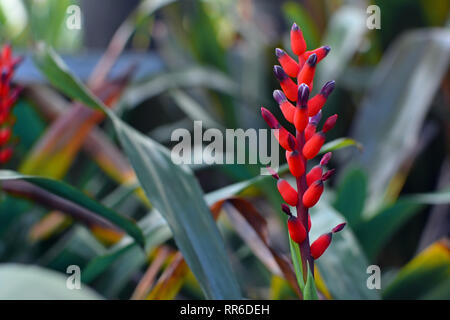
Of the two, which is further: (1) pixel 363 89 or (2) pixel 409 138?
(1) pixel 363 89

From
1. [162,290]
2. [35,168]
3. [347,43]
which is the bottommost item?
[162,290]

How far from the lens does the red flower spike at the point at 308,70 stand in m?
0.22

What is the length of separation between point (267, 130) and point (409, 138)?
0.20 metres

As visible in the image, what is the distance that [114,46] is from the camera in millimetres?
710

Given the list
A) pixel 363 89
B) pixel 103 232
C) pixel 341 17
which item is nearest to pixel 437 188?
pixel 363 89

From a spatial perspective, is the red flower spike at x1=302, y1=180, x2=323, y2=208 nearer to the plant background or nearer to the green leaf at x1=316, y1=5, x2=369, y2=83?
the plant background

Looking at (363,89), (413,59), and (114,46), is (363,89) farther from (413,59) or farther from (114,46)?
(114,46)

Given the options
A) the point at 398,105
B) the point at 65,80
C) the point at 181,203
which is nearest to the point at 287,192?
the point at 181,203

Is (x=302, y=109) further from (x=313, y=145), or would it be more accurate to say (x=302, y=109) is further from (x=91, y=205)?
(x=91, y=205)

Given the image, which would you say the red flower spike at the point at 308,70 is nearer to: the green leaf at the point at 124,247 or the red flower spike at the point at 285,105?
the red flower spike at the point at 285,105

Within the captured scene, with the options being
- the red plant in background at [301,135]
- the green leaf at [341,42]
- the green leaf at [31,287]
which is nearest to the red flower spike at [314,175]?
the red plant in background at [301,135]

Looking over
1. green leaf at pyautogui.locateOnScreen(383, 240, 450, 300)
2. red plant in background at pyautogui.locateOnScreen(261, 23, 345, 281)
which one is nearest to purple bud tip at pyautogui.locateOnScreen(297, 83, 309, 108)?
red plant in background at pyautogui.locateOnScreen(261, 23, 345, 281)

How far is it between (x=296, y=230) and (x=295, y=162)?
32 millimetres

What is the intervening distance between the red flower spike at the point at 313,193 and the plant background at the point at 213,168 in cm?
10
